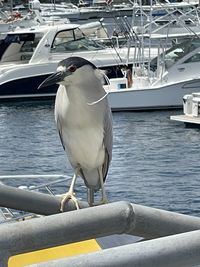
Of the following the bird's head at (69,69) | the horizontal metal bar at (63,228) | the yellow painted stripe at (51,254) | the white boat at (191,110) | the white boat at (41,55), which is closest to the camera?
the horizontal metal bar at (63,228)

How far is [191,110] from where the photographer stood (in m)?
26.0

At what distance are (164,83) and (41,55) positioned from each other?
6159 millimetres

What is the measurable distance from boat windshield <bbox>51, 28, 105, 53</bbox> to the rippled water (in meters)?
2.84

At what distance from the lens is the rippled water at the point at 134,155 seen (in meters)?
18.0

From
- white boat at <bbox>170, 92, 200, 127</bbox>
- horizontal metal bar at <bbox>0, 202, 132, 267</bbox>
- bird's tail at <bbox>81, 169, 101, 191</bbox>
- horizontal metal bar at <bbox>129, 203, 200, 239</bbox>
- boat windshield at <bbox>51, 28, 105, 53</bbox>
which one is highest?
horizontal metal bar at <bbox>0, 202, 132, 267</bbox>

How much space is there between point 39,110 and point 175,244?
29.8 metres

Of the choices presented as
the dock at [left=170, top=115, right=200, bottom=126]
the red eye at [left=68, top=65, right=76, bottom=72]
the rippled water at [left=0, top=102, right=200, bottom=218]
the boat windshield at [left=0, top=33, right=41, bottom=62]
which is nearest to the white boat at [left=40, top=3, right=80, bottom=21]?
the boat windshield at [left=0, top=33, right=41, bottom=62]

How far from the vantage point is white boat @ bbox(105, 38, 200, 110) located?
2880cm

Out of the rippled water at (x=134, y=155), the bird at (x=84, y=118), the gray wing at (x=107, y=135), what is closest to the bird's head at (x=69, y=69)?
the bird at (x=84, y=118)

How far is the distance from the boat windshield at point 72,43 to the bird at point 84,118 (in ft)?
95.1

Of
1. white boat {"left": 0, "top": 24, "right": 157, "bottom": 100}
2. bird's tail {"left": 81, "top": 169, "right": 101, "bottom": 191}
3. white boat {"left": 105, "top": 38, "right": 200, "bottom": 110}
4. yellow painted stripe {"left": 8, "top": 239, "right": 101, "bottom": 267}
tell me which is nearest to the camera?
yellow painted stripe {"left": 8, "top": 239, "right": 101, "bottom": 267}

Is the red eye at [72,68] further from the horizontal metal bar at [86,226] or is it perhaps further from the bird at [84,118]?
the horizontal metal bar at [86,226]

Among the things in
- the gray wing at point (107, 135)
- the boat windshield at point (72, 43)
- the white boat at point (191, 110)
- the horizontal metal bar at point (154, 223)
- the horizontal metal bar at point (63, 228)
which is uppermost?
the horizontal metal bar at point (63, 228)

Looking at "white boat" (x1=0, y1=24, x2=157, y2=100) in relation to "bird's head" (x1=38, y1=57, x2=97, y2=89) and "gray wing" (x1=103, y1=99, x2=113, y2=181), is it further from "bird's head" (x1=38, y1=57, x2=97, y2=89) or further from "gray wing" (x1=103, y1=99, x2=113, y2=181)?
"bird's head" (x1=38, y1=57, x2=97, y2=89)
